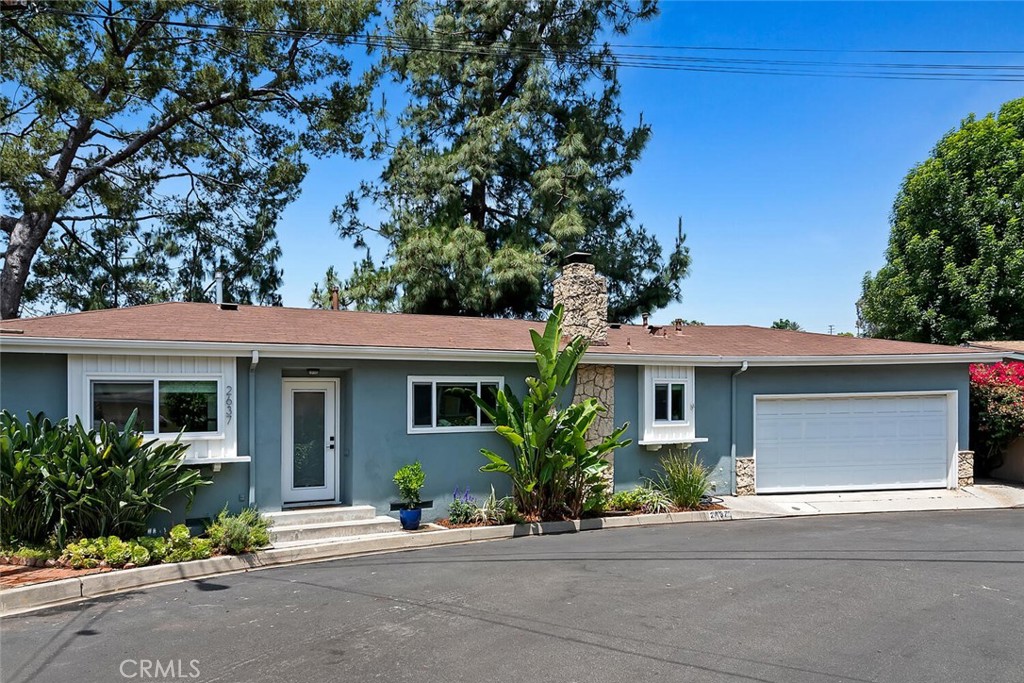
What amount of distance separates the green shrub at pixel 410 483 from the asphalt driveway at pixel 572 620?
1.24 m

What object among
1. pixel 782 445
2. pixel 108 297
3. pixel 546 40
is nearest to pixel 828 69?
pixel 782 445

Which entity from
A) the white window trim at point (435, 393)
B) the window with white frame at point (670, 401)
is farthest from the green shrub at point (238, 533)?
the window with white frame at point (670, 401)

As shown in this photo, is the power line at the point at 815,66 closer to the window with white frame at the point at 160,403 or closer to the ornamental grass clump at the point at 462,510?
the window with white frame at the point at 160,403

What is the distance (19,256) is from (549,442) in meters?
16.6

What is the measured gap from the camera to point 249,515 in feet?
30.4

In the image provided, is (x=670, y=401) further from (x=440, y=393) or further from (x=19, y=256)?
(x=19, y=256)

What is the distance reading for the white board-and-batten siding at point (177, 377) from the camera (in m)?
8.91

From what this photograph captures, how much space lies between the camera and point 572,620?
20.7 feet

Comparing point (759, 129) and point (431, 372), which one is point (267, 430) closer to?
point (431, 372)

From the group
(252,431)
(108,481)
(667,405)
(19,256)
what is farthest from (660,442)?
(19,256)

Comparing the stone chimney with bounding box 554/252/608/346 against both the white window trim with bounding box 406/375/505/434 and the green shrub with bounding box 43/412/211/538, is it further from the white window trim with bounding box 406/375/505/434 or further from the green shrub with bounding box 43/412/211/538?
the green shrub with bounding box 43/412/211/538

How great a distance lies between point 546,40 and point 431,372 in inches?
624

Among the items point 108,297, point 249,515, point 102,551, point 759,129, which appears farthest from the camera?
point 108,297

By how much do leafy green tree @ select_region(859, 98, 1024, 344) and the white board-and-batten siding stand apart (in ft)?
72.8
